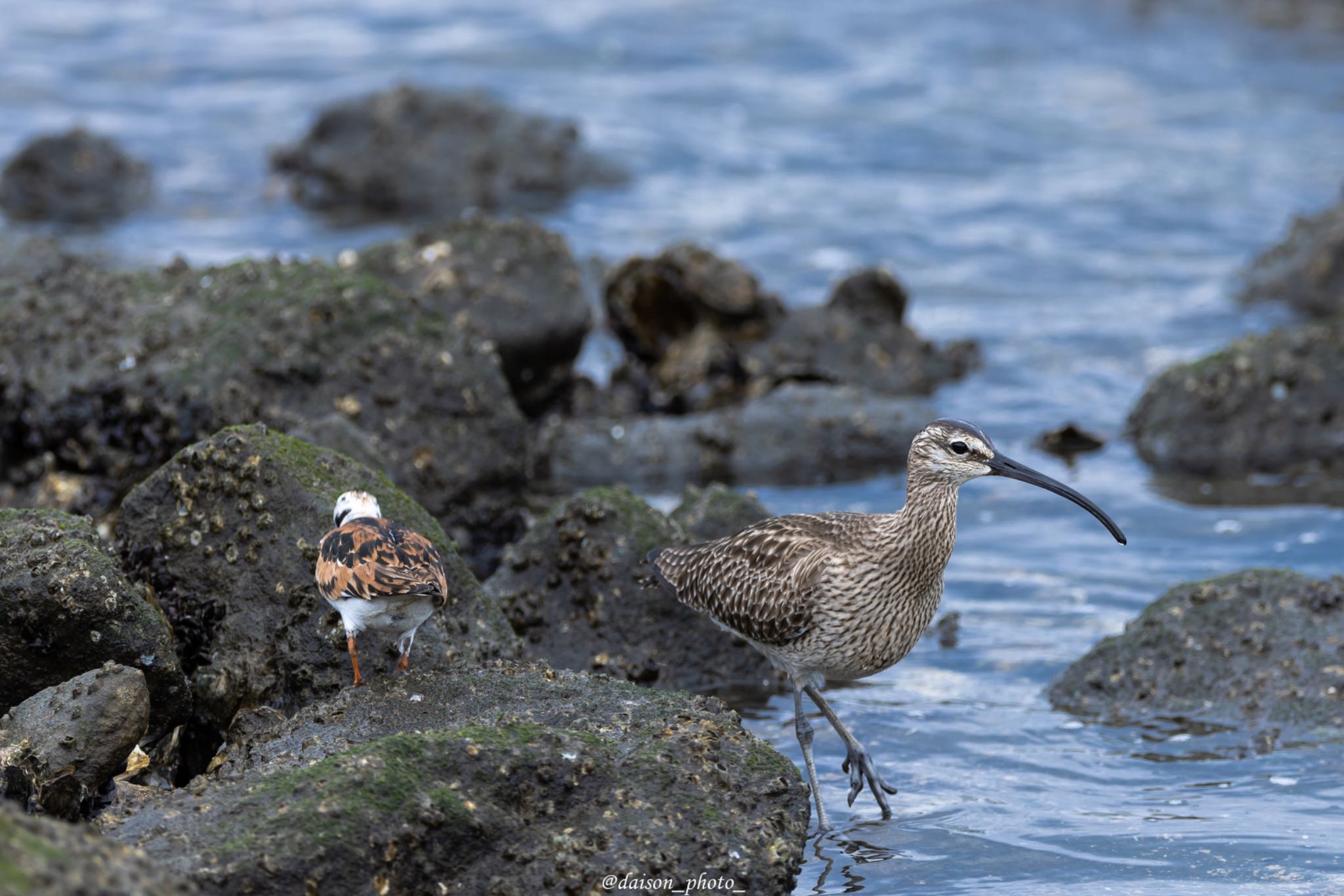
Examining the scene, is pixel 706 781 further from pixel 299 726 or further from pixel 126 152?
pixel 126 152

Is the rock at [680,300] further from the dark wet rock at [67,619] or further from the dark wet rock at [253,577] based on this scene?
the dark wet rock at [67,619]

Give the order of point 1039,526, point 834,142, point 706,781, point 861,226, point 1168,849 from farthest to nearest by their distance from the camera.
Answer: point 834,142, point 861,226, point 1039,526, point 1168,849, point 706,781

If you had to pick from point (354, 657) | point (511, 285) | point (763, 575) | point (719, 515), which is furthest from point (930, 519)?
point (511, 285)

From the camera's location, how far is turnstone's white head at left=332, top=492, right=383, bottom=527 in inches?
280

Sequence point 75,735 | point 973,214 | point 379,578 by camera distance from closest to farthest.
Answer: point 75,735
point 379,578
point 973,214

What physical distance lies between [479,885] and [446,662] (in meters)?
1.89

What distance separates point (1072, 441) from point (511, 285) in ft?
16.6

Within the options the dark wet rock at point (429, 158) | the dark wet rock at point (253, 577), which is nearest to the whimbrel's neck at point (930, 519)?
the dark wet rock at point (253, 577)

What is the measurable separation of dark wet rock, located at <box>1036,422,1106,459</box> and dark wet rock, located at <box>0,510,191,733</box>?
8632 mm

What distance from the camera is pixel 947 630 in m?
10.3

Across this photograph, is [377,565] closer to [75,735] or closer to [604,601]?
[75,735]

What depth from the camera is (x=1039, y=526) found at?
12344 millimetres

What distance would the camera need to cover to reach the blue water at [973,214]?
7.91m

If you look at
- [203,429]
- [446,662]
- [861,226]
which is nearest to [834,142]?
[861,226]
